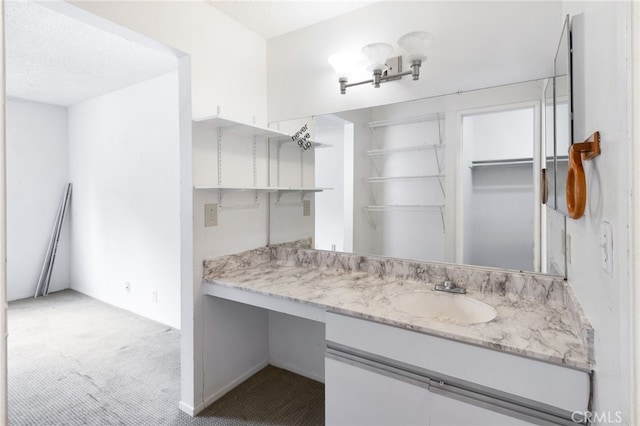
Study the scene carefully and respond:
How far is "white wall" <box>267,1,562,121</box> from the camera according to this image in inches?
60.4

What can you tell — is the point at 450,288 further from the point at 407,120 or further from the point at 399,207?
the point at 407,120

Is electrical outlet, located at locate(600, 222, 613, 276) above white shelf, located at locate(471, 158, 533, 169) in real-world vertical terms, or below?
below

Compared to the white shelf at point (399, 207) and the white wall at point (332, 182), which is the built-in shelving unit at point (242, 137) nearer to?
the white wall at point (332, 182)

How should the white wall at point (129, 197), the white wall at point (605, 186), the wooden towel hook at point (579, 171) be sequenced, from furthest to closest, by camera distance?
1. the white wall at point (129, 197)
2. the wooden towel hook at point (579, 171)
3. the white wall at point (605, 186)

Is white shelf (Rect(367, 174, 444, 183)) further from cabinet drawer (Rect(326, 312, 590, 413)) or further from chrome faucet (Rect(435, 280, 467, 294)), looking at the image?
cabinet drawer (Rect(326, 312, 590, 413))

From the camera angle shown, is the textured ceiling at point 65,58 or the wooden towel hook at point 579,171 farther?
the textured ceiling at point 65,58

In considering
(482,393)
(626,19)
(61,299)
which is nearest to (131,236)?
(61,299)

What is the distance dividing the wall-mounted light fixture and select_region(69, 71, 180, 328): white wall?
179 cm

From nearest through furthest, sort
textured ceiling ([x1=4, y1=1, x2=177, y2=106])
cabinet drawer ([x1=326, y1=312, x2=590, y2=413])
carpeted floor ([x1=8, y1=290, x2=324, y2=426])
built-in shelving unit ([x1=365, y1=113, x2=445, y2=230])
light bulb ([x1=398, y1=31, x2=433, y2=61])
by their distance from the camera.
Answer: cabinet drawer ([x1=326, y1=312, x2=590, y2=413]), light bulb ([x1=398, y1=31, x2=433, y2=61]), built-in shelving unit ([x1=365, y1=113, x2=445, y2=230]), carpeted floor ([x1=8, y1=290, x2=324, y2=426]), textured ceiling ([x1=4, y1=1, x2=177, y2=106])

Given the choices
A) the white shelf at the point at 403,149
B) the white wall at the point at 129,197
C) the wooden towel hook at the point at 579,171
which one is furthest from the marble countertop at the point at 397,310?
the white wall at the point at 129,197

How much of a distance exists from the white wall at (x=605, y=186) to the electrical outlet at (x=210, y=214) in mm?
1771

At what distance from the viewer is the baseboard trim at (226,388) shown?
1958 millimetres

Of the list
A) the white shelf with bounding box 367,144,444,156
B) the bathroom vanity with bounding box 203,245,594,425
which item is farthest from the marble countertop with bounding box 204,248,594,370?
the white shelf with bounding box 367,144,444,156

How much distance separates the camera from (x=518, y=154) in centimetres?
158
